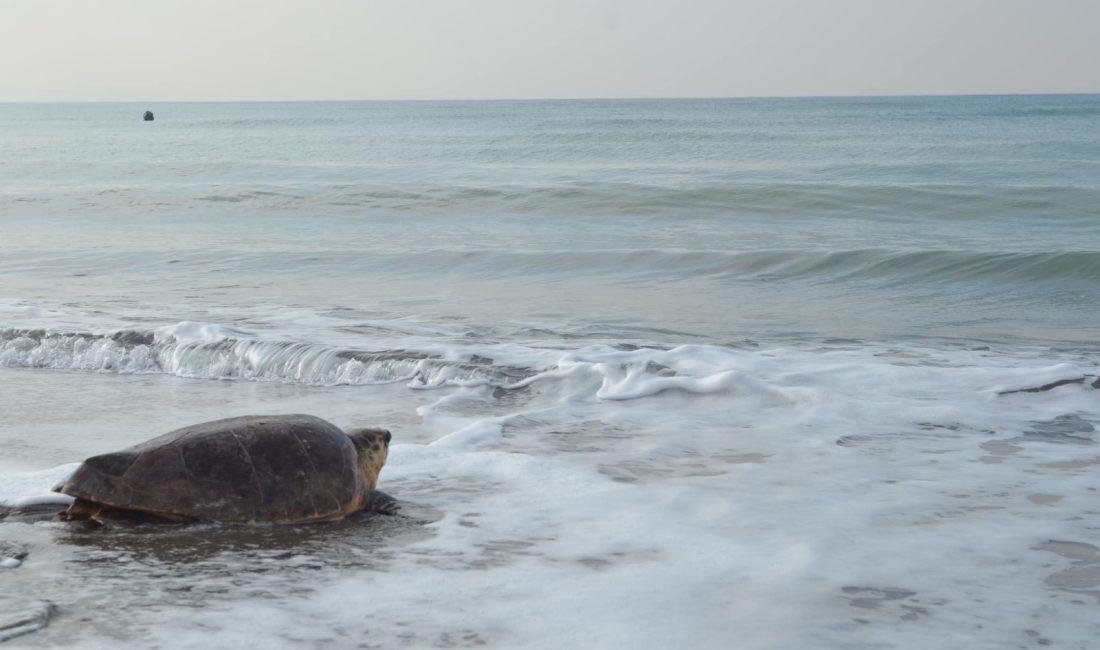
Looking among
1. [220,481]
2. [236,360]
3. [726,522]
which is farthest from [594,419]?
[236,360]

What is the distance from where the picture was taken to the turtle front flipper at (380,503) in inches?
185

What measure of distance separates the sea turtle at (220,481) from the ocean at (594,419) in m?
0.09

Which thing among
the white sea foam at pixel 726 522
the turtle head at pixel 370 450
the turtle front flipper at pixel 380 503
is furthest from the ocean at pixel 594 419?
the turtle head at pixel 370 450

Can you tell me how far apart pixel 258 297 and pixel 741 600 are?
8442mm

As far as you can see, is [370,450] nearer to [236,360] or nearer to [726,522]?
[726,522]

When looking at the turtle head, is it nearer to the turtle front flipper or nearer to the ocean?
the turtle front flipper

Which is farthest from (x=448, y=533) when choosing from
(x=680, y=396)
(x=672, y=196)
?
(x=672, y=196)

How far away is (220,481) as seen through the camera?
14.5 feet

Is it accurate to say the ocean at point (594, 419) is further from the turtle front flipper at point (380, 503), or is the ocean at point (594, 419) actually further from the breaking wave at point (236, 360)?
the turtle front flipper at point (380, 503)

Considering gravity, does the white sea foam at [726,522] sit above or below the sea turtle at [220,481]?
below

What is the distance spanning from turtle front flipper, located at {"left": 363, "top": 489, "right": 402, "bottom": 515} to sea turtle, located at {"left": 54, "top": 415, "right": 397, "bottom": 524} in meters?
0.16

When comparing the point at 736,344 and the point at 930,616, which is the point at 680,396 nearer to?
the point at 736,344

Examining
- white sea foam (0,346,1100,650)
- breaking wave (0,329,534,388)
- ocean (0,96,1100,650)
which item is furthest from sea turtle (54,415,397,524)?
breaking wave (0,329,534,388)

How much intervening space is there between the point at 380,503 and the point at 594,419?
6.72ft
